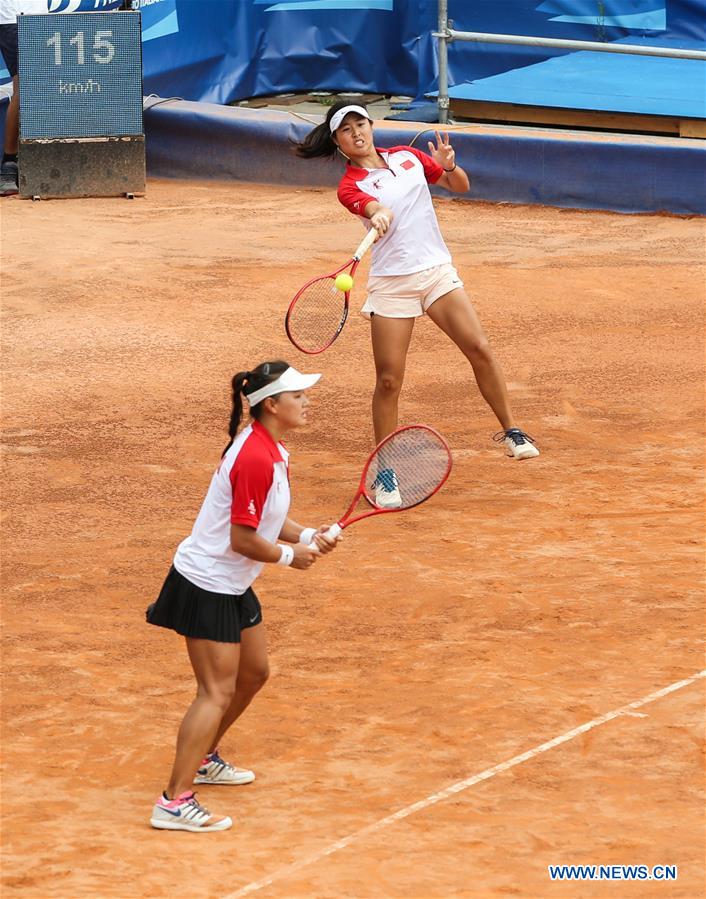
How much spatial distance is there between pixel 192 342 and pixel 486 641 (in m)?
5.11

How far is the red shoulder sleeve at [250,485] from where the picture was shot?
16.2 ft

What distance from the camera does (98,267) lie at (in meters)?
12.5

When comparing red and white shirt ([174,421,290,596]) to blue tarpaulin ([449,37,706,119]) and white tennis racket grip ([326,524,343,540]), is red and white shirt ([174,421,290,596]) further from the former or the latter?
blue tarpaulin ([449,37,706,119])

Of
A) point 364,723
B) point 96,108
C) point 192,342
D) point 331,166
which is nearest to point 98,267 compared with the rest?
point 192,342

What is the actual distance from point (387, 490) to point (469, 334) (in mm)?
2201

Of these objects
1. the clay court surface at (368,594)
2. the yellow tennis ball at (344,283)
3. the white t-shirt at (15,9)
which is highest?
the white t-shirt at (15,9)

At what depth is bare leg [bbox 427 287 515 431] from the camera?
813cm

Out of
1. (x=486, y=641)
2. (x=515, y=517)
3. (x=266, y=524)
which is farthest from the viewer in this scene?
(x=515, y=517)

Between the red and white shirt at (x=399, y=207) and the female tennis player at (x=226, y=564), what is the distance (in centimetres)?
299

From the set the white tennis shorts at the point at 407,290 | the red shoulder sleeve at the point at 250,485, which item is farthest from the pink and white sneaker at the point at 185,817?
the white tennis shorts at the point at 407,290

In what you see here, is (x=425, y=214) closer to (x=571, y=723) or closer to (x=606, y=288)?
(x=571, y=723)

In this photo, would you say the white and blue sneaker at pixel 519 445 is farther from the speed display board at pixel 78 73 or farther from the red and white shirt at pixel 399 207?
the speed display board at pixel 78 73

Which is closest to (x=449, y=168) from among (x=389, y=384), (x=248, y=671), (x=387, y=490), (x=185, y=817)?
(x=389, y=384)

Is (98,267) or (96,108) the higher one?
(96,108)
